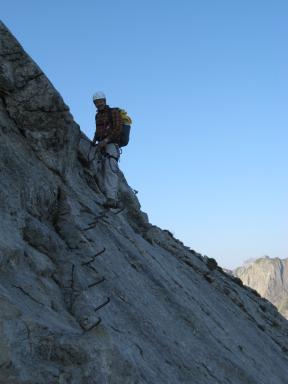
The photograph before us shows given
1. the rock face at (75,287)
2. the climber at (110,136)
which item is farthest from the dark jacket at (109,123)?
the rock face at (75,287)

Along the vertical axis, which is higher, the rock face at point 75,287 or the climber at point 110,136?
the climber at point 110,136

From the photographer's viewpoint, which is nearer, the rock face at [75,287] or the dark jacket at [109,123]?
the rock face at [75,287]

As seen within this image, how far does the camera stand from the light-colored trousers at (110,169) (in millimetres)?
17016

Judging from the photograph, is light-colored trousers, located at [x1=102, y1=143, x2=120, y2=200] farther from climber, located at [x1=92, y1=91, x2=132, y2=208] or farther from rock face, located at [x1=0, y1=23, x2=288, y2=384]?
rock face, located at [x1=0, y1=23, x2=288, y2=384]

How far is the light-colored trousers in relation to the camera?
55.8 ft

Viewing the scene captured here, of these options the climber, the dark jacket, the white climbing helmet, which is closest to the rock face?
the climber

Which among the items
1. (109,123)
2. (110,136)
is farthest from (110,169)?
(109,123)

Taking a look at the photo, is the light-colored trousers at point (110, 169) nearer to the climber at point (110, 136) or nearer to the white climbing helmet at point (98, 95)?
the climber at point (110, 136)

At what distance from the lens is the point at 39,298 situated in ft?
27.5

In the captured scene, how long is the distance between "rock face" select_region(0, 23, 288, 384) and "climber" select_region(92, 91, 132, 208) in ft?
1.76

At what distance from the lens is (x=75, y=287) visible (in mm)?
9812

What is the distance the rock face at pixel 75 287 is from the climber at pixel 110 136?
0.54 m

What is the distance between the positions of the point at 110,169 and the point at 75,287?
7839mm

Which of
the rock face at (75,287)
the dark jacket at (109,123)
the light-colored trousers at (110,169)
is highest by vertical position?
the dark jacket at (109,123)
